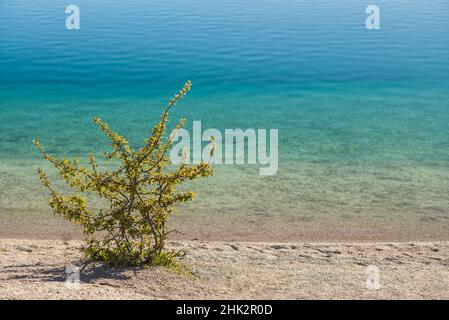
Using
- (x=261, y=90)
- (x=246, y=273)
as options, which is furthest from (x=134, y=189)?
(x=261, y=90)

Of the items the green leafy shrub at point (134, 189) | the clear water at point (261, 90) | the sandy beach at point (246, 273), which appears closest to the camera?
the sandy beach at point (246, 273)

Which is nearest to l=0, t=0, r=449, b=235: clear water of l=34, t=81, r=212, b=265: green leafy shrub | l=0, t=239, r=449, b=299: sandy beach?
l=0, t=239, r=449, b=299: sandy beach

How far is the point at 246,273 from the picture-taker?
6504mm

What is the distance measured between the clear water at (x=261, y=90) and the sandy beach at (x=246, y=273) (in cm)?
175

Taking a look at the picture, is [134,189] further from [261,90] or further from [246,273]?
[261,90]

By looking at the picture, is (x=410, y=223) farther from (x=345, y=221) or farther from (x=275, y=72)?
(x=275, y=72)

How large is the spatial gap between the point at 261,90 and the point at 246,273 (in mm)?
13928

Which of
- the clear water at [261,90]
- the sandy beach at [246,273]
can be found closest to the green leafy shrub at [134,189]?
the sandy beach at [246,273]

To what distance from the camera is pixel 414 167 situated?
1204 centimetres

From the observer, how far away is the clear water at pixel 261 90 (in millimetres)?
10585

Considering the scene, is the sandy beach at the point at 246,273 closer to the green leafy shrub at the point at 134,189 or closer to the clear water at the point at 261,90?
the green leafy shrub at the point at 134,189

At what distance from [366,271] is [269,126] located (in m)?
9.62

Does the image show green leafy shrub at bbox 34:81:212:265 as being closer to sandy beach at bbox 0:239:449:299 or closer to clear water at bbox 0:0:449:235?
sandy beach at bbox 0:239:449:299
